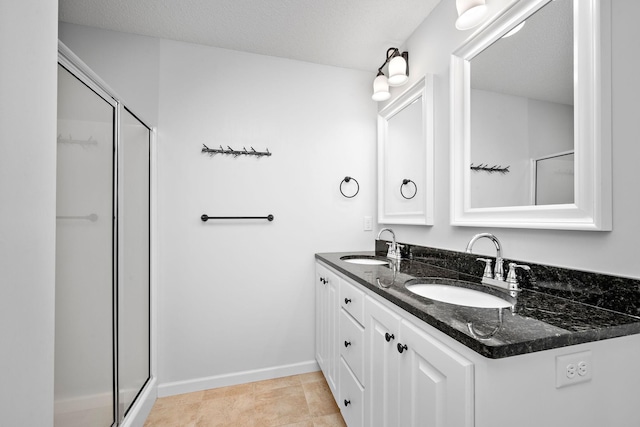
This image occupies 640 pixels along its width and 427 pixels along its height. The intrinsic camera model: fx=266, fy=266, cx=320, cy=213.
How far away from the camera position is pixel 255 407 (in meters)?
1.68

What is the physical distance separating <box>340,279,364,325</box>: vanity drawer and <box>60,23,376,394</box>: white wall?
66cm

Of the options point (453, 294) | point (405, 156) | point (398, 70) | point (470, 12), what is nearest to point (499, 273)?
point (453, 294)

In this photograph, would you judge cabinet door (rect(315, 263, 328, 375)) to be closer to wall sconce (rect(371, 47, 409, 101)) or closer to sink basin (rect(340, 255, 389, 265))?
sink basin (rect(340, 255, 389, 265))

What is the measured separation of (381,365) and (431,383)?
12.6 inches

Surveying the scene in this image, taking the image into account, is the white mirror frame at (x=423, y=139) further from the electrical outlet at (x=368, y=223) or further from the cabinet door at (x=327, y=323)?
the cabinet door at (x=327, y=323)

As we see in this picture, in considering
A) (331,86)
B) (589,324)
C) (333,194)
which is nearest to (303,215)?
(333,194)

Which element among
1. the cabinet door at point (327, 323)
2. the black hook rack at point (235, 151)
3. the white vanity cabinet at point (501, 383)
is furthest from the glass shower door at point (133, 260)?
the white vanity cabinet at point (501, 383)

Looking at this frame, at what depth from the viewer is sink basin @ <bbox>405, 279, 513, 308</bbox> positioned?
1054 millimetres

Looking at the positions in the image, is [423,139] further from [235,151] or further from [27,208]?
[27,208]

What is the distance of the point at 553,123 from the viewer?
39.0 inches

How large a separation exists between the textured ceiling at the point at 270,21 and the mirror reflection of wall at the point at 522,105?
70cm

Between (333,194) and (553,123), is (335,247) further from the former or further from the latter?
(553,123)

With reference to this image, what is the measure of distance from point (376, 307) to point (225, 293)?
1.26 meters

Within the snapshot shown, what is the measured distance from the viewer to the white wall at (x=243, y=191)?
6.04 feet
